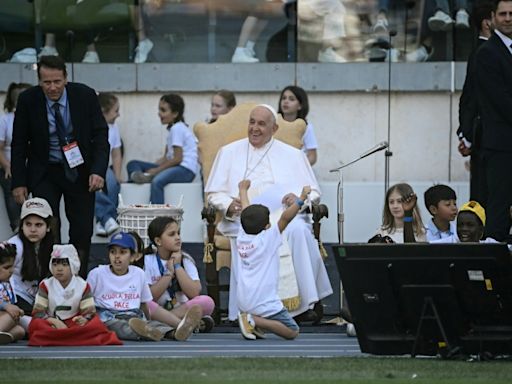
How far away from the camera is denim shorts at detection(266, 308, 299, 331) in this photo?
11.0 m

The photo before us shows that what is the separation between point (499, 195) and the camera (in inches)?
419

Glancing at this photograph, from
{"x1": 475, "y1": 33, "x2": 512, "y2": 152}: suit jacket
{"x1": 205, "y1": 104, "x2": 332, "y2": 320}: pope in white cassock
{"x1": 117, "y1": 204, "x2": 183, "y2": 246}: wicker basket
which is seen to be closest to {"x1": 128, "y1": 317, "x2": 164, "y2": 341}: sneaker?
{"x1": 205, "y1": 104, "x2": 332, "y2": 320}: pope in white cassock

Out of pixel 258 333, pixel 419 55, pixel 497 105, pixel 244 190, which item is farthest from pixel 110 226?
pixel 497 105

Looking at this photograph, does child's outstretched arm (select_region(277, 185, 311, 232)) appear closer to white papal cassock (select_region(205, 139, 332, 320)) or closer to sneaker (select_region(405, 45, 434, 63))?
white papal cassock (select_region(205, 139, 332, 320))

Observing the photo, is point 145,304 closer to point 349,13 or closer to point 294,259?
point 294,259

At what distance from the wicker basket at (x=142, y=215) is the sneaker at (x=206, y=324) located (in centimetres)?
117

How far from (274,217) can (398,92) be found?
169 inches

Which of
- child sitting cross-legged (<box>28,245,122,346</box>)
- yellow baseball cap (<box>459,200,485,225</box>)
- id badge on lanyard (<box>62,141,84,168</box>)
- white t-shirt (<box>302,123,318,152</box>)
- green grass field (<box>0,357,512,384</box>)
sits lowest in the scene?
green grass field (<box>0,357,512,384</box>)

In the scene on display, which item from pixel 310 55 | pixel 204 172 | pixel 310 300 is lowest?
pixel 310 300

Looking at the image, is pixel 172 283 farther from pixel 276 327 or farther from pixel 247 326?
pixel 276 327

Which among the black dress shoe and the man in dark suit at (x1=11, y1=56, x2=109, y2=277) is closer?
the man in dark suit at (x1=11, y1=56, x2=109, y2=277)

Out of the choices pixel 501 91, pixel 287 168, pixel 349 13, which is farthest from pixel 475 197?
pixel 349 13

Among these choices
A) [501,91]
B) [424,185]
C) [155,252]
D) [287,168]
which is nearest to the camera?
[501,91]

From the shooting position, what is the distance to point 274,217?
483 inches
